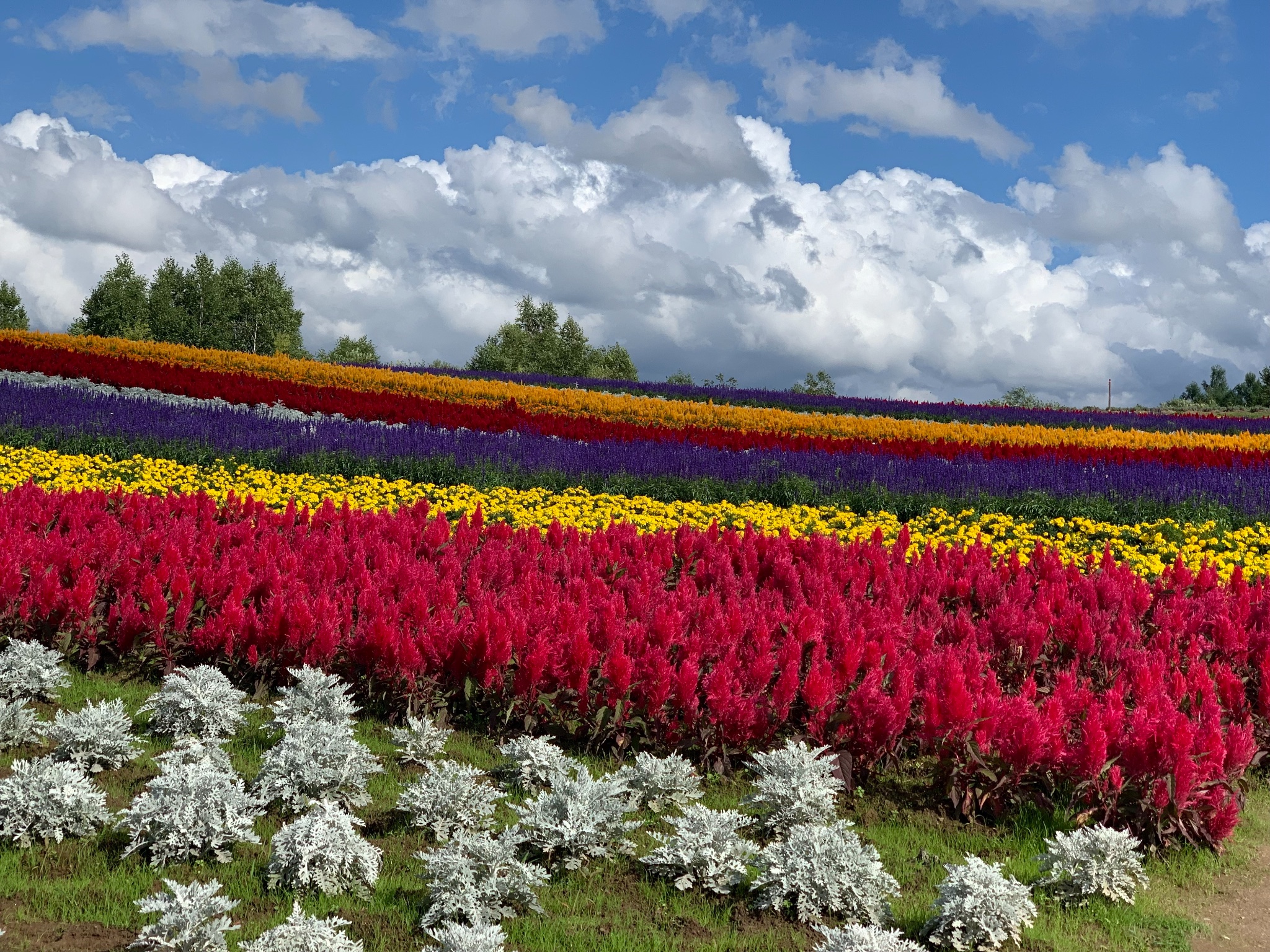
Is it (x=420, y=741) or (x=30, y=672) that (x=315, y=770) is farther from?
(x=30, y=672)

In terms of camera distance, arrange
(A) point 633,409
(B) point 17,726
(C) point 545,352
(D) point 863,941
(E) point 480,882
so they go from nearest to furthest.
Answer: (D) point 863,941 < (E) point 480,882 < (B) point 17,726 < (A) point 633,409 < (C) point 545,352

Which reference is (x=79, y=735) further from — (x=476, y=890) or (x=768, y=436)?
(x=768, y=436)

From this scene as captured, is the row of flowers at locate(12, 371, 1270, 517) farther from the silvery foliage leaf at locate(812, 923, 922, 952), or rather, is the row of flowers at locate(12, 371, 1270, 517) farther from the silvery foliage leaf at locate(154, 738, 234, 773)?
the silvery foliage leaf at locate(812, 923, 922, 952)

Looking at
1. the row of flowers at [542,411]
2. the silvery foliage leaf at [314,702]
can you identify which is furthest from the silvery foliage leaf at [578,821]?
the row of flowers at [542,411]

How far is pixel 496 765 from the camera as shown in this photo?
4.74 meters

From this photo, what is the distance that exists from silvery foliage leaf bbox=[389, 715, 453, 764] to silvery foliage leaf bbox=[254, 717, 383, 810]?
0.35 metres

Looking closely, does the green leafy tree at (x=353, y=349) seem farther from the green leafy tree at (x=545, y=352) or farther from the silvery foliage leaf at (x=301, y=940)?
the silvery foliage leaf at (x=301, y=940)

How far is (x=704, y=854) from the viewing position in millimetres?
3715

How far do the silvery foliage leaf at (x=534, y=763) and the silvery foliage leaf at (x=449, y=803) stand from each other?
35cm

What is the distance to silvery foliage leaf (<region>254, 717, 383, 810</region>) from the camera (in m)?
4.23

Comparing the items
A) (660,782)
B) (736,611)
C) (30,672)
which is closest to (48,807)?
(30,672)

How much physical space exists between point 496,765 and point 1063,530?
953 cm

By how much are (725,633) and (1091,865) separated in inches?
82.4

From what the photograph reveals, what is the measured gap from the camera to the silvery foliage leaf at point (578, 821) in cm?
382
